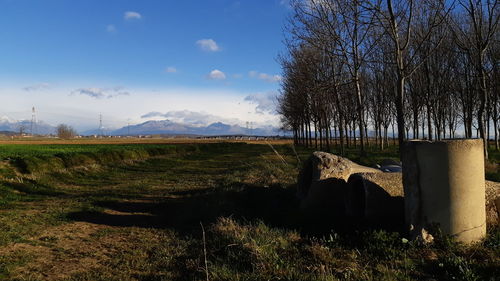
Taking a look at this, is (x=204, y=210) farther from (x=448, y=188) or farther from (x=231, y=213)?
(x=448, y=188)

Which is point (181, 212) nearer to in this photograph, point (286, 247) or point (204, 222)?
point (204, 222)

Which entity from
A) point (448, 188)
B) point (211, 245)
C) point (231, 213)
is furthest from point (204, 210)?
point (448, 188)

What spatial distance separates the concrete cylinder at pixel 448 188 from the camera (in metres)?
6.12

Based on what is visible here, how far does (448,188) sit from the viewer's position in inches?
240

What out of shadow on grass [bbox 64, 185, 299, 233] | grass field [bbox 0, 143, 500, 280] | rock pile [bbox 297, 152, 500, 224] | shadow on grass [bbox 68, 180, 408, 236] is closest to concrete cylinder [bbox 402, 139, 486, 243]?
grass field [bbox 0, 143, 500, 280]

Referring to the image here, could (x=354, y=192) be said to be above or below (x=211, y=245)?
above

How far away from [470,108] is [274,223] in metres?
30.5

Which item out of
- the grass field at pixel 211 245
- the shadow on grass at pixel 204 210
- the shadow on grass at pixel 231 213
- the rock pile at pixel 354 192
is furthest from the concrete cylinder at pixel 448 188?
the shadow on grass at pixel 204 210

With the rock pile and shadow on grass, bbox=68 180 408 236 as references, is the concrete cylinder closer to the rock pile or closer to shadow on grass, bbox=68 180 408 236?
shadow on grass, bbox=68 180 408 236

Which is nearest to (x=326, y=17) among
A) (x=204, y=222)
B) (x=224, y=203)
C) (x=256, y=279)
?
(x=224, y=203)

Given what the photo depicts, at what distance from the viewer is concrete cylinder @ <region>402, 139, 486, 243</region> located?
6.12 meters

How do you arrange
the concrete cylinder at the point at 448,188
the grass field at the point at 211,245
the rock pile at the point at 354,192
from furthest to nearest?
the rock pile at the point at 354,192 < the concrete cylinder at the point at 448,188 < the grass field at the point at 211,245

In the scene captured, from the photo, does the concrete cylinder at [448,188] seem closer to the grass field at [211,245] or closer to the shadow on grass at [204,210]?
the grass field at [211,245]

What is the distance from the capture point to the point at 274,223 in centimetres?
803
